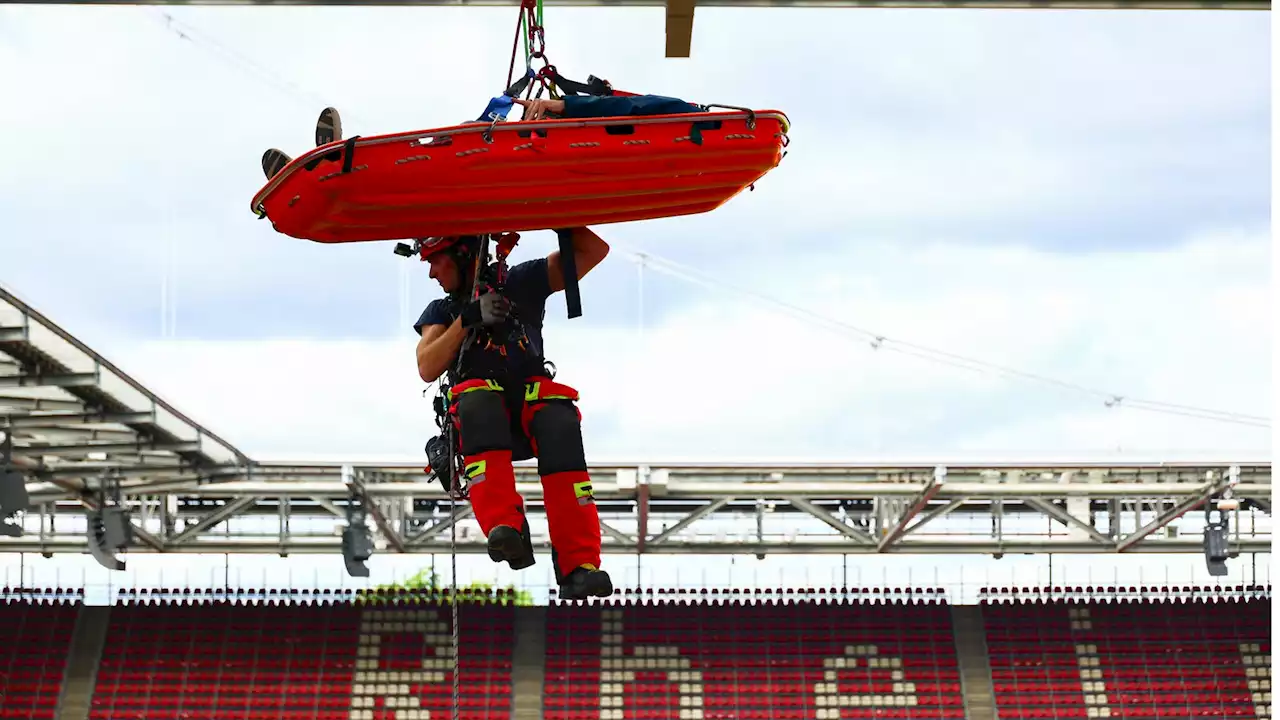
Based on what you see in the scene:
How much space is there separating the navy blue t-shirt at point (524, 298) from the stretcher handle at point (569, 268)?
10 cm

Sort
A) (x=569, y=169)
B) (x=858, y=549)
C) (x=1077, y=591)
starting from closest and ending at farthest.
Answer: (x=569, y=169)
(x=858, y=549)
(x=1077, y=591)

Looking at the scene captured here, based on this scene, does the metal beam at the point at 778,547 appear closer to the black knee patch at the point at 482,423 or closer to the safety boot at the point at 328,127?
the black knee patch at the point at 482,423

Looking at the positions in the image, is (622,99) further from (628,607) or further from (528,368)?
(628,607)

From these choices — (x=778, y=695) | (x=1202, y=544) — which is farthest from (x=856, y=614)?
(x=1202, y=544)

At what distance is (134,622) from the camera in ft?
80.0

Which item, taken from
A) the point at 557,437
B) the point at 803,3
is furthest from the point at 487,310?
the point at 803,3

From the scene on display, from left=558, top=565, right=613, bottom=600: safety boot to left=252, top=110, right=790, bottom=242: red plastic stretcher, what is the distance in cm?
114

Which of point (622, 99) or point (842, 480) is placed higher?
point (842, 480)

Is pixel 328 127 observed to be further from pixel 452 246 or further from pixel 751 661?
pixel 751 661

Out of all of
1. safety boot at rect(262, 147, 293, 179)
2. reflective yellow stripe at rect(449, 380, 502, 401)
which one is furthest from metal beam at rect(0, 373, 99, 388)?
reflective yellow stripe at rect(449, 380, 502, 401)

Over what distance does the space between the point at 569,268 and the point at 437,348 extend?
49 centimetres

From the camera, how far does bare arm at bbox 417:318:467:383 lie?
5.08 metres

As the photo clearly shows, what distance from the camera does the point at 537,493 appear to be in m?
19.2

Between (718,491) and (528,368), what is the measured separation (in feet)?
47.6
